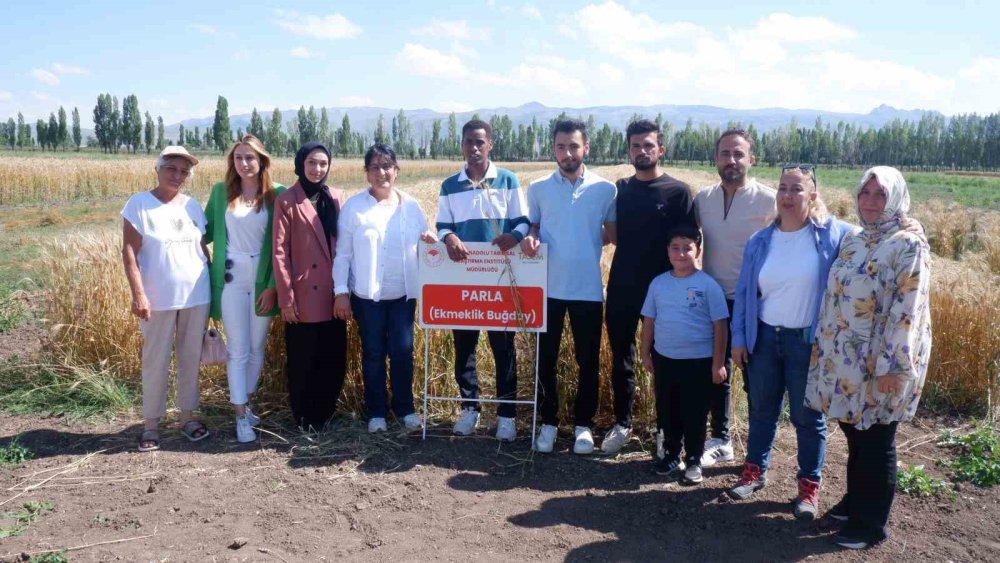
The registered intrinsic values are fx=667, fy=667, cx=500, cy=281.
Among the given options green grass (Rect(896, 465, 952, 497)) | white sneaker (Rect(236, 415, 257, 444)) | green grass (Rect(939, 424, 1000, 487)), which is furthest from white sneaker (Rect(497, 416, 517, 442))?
green grass (Rect(939, 424, 1000, 487))

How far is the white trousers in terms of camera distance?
16.6 feet

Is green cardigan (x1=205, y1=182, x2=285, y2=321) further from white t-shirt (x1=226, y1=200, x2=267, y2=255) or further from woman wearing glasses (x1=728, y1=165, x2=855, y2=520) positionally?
woman wearing glasses (x1=728, y1=165, x2=855, y2=520)

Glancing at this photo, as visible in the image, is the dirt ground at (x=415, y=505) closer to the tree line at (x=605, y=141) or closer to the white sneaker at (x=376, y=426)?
the white sneaker at (x=376, y=426)

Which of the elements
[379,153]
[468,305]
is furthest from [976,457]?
[379,153]

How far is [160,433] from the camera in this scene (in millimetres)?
5469

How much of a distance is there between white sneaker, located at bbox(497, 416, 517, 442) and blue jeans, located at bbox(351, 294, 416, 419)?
2.53ft

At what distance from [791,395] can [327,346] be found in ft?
11.2

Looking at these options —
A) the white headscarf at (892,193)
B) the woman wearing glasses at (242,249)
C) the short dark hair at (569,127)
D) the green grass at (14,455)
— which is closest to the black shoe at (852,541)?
the white headscarf at (892,193)

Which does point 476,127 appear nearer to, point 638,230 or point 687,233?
point 638,230

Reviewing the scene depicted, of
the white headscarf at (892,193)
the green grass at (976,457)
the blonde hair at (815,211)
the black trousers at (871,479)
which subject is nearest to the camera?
the white headscarf at (892,193)

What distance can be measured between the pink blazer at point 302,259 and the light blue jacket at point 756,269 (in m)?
2.99

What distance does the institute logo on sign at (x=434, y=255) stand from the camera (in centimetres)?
509

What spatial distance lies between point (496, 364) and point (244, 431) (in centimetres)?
207

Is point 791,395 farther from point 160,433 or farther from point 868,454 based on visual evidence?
point 160,433
